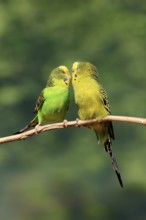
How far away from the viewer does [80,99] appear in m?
2.03

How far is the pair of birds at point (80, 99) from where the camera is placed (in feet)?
6.50

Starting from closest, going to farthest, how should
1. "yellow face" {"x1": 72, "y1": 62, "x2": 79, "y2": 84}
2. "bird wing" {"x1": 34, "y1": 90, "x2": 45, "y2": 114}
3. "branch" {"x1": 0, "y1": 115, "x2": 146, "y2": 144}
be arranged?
"branch" {"x1": 0, "y1": 115, "x2": 146, "y2": 144} < "yellow face" {"x1": 72, "y1": 62, "x2": 79, "y2": 84} < "bird wing" {"x1": 34, "y1": 90, "x2": 45, "y2": 114}

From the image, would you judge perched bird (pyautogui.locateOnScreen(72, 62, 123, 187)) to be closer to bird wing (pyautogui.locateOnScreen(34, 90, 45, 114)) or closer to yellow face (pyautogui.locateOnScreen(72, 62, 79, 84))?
yellow face (pyautogui.locateOnScreen(72, 62, 79, 84))

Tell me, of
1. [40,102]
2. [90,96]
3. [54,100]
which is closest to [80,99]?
[90,96]

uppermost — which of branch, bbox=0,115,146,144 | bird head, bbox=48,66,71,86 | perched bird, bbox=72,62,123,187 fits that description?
bird head, bbox=48,66,71,86

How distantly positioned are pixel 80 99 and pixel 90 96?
0.05 metres

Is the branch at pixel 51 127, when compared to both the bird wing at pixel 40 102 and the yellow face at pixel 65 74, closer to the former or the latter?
the yellow face at pixel 65 74

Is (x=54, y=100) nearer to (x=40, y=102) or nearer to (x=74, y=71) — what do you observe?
(x=40, y=102)

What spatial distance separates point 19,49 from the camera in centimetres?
928

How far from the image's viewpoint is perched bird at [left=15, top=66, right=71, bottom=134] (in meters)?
1.99

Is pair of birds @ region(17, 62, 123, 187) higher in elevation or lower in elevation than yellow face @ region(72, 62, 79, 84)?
lower

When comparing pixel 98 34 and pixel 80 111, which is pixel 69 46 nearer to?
pixel 98 34

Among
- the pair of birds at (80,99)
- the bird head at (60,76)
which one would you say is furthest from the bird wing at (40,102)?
the bird head at (60,76)

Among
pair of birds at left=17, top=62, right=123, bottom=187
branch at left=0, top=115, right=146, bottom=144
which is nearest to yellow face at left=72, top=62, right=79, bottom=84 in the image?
pair of birds at left=17, top=62, right=123, bottom=187
